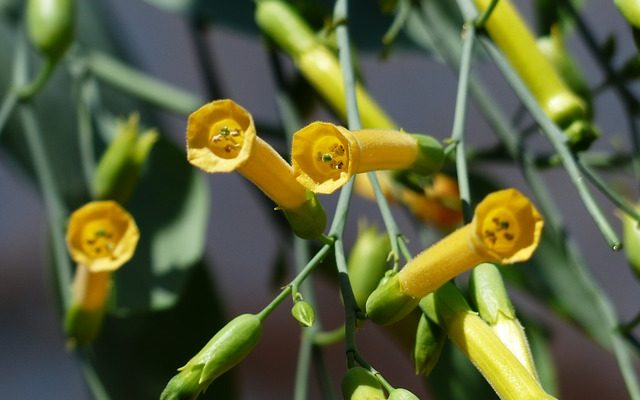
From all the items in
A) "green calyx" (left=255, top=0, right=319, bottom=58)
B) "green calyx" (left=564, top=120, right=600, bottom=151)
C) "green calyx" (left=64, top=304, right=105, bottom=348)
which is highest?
"green calyx" (left=255, top=0, right=319, bottom=58)

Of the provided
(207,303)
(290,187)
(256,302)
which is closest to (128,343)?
(207,303)

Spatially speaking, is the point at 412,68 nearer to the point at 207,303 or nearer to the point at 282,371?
the point at 282,371

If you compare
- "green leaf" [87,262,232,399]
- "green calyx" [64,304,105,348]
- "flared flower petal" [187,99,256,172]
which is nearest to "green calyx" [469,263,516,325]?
"flared flower petal" [187,99,256,172]

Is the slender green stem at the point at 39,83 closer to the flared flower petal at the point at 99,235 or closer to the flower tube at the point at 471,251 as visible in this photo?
the flared flower petal at the point at 99,235

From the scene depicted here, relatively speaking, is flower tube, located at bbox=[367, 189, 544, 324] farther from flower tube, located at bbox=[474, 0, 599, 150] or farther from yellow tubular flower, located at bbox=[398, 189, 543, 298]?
flower tube, located at bbox=[474, 0, 599, 150]

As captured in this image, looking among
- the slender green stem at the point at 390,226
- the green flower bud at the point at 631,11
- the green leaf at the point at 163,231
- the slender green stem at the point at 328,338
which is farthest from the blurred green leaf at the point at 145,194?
the green flower bud at the point at 631,11

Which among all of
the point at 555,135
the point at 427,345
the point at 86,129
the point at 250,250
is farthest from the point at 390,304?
the point at 250,250

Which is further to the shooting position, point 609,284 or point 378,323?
point 609,284
